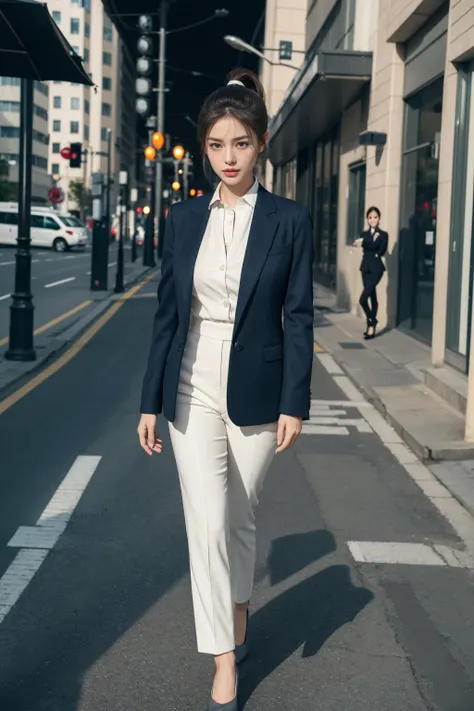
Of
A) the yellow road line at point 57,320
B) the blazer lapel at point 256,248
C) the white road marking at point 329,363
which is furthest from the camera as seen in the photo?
the yellow road line at point 57,320

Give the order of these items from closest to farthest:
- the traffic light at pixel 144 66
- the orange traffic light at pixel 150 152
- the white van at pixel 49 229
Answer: the traffic light at pixel 144 66, the orange traffic light at pixel 150 152, the white van at pixel 49 229

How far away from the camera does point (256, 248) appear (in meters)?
3.27

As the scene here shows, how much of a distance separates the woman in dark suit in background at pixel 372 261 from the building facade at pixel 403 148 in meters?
0.59

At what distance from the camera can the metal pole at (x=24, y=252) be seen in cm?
1169

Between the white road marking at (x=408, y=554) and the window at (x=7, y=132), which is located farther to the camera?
the window at (x=7, y=132)

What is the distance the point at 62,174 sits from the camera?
133250 millimetres

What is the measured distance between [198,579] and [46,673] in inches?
28.9

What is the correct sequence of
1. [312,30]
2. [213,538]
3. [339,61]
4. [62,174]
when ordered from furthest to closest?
[62,174], [312,30], [339,61], [213,538]

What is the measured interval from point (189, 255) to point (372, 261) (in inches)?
496

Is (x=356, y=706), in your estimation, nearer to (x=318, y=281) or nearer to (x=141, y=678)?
(x=141, y=678)

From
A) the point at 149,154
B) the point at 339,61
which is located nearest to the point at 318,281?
the point at 149,154

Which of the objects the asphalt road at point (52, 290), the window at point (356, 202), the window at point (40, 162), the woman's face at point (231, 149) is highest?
the window at point (40, 162)

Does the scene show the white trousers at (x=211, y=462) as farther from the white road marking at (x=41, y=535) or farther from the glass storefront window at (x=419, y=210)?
the glass storefront window at (x=419, y=210)

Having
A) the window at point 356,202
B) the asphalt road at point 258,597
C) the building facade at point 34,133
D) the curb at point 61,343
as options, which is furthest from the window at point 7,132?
the asphalt road at point 258,597
